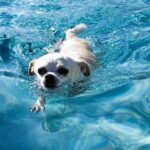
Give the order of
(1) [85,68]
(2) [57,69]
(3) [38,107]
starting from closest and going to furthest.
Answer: (3) [38,107], (2) [57,69], (1) [85,68]

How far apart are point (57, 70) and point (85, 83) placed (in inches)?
19.2

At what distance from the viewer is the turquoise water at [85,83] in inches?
→ 161

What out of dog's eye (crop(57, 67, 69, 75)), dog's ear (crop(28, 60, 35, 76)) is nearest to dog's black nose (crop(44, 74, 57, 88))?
dog's eye (crop(57, 67, 69, 75))

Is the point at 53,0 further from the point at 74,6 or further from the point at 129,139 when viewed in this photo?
the point at 129,139

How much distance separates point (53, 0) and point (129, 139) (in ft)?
18.6

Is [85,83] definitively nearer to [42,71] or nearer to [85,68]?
[85,68]

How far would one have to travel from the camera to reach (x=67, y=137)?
4102mm

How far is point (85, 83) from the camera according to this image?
5.57m

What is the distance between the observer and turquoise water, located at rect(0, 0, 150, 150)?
409 centimetres

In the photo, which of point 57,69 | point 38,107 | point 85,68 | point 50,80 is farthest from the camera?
point 85,68

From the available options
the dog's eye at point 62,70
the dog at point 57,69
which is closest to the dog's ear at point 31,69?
the dog at point 57,69

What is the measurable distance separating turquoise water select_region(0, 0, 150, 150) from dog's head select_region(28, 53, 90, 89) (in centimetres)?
15

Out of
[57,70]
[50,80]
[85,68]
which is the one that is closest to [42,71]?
[57,70]

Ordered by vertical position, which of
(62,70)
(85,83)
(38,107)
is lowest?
(85,83)
